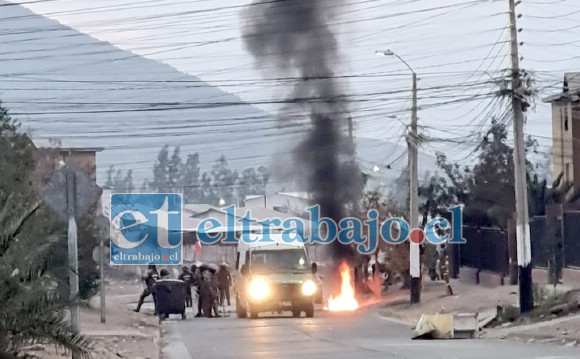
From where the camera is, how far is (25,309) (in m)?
13.8

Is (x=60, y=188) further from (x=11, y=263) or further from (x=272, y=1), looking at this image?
(x=272, y=1)

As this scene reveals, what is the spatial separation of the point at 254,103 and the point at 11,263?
106 ft

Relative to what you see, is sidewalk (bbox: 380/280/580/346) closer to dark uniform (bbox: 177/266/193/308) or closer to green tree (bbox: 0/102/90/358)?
dark uniform (bbox: 177/266/193/308)

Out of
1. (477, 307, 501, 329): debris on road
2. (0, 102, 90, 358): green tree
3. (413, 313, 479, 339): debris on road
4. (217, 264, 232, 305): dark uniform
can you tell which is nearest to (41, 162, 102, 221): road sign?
(0, 102, 90, 358): green tree

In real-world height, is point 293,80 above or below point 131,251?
above

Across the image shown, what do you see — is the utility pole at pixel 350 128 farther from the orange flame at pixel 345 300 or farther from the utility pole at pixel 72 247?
the utility pole at pixel 72 247

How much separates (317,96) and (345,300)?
10.5 meters

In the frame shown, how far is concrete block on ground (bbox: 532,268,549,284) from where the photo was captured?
40.1 metres

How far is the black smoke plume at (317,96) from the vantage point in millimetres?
50281

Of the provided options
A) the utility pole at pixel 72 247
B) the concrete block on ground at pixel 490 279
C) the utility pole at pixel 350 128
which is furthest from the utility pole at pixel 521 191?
the utility pole at pixel 350 128

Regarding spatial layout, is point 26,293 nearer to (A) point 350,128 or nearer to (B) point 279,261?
(B) point 279,261

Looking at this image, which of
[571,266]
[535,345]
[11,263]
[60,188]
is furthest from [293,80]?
[11,263]

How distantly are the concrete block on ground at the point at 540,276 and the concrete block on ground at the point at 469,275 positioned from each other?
5151 mm

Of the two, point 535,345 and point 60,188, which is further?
point 535,345
